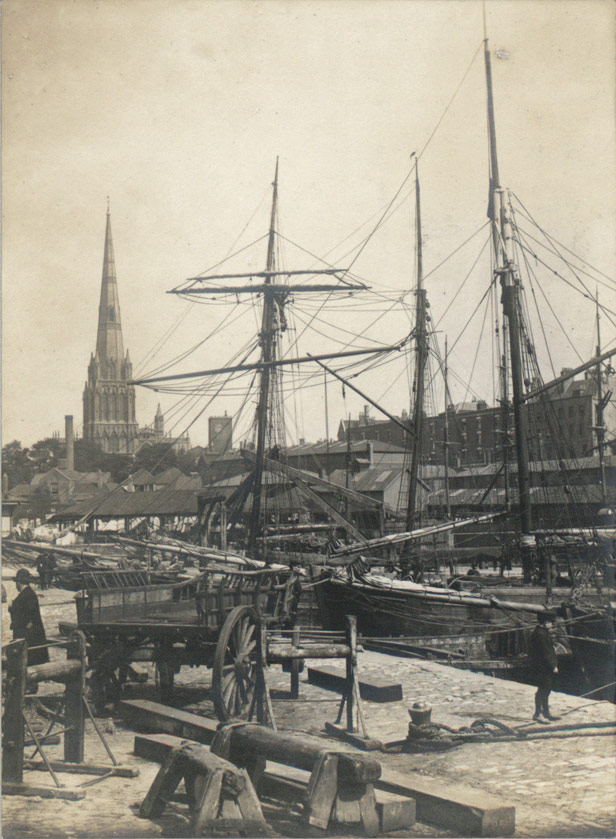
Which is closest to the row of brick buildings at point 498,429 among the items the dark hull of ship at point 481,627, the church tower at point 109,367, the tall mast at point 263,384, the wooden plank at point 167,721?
the dark hull of ship at point 481,627

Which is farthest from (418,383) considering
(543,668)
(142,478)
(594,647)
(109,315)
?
(543,668)

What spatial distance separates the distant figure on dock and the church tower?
25.1ft

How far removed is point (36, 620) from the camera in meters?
10.1

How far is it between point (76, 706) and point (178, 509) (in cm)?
2387

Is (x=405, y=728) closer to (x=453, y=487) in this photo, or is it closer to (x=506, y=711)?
(x=506, y=711)

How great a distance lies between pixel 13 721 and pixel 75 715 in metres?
1.10

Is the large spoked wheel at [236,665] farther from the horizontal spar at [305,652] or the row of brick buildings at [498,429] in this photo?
the row of brick buildings at [498,429]

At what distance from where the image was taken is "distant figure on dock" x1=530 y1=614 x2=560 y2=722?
10164 millimetres

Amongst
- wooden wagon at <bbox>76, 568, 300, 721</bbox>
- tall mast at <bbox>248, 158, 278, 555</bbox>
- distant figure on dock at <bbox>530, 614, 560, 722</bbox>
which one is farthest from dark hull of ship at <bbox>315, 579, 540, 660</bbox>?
distant figure on dock at <bbox>530, 614, 560, 722</bbox>

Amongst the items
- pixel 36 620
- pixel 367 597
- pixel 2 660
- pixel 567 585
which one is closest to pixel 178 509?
pixel 367 597

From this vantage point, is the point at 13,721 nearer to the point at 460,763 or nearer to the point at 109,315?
the point at 460,763

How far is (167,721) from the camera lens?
9297mm

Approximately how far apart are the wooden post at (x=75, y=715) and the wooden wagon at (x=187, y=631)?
63.1 inches

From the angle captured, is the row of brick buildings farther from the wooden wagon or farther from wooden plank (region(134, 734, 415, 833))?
wooden plank (region(134, 734, 415, 833))
